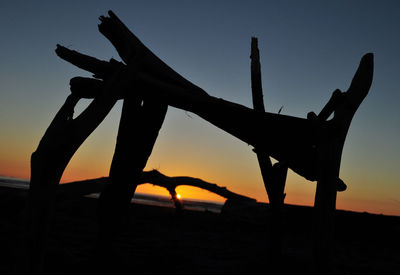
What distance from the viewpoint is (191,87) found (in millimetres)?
2543

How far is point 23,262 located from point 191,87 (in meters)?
1.74

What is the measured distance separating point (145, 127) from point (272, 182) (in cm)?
183

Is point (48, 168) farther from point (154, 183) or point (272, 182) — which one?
point (154, 183)

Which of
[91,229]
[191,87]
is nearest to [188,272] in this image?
[191,87]

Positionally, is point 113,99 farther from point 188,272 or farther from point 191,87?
point 188,272

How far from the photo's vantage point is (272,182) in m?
3.76

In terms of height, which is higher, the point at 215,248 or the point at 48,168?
the point at 48,168

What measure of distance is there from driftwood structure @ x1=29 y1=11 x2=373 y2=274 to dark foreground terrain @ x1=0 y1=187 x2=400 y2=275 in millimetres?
417

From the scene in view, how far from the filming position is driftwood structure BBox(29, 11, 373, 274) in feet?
6.01

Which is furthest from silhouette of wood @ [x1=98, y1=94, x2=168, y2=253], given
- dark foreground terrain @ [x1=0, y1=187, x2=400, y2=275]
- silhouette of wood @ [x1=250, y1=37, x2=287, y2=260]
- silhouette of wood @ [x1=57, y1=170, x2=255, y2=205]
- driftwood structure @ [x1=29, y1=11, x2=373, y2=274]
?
silhouette of wood @ [x1=57, y1=170, x2=255, y2=205]

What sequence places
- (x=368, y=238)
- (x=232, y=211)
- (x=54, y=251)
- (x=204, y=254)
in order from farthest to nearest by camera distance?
(x=232, y=211), (x=368, y=238), (x=204, y=254), (x=54, y=251)

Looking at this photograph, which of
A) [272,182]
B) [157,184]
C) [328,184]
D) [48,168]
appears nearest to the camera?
[48,168]

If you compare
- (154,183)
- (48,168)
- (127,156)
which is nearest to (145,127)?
(127,156)

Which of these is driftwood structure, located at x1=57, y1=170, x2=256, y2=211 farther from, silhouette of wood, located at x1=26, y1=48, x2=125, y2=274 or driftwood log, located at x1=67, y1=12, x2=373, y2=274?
silhouette of wood, located at x1=26, y1=48, x2=125, y2=274
